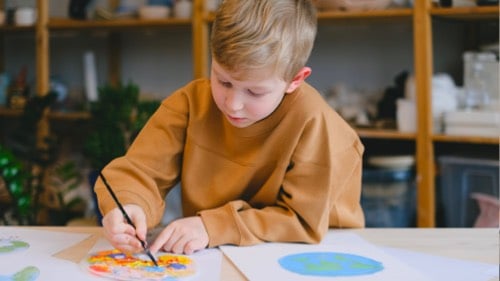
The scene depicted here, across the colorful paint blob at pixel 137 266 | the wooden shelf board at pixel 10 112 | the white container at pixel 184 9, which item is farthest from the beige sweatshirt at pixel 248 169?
the wooden shelf board at pixel 10 112

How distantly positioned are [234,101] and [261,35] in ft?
0.35

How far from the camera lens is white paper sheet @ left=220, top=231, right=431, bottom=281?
85 cm

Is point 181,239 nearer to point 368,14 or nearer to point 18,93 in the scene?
point 368,14

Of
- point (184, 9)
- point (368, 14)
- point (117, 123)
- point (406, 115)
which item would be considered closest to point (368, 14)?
point (368, 14)

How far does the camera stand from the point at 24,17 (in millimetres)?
3055

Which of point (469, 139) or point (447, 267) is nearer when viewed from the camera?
point (447, 267)

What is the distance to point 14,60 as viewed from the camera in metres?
3.54

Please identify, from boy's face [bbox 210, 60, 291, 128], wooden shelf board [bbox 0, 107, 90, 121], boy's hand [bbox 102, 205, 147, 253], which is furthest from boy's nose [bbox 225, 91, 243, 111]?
wooden shelf board [bbox 0, 107, 90, 121]

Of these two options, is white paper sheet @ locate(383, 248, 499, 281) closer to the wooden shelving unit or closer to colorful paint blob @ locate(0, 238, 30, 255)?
→ colorful paint blob @ locate(0, 238, 30, 255)

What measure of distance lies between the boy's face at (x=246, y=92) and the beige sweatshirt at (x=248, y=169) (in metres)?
0.09

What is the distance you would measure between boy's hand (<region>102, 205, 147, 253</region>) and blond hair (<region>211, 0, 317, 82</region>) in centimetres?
27

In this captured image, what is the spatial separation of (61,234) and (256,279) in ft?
1.27

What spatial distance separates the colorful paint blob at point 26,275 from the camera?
83cm

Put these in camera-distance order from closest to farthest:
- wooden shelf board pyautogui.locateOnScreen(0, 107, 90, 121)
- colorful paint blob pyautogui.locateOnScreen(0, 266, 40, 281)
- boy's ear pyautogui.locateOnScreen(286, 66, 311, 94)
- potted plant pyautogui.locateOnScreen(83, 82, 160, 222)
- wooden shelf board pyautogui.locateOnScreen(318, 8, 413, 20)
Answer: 1. colorful paint blob pyautogui.locateOnScreen(0, 266, 40, 281)
2. boy's ear pyautogui.locateOnScreen(286, 66, 311, 94)
3. wooden shelf board pyautogui.locateOnScreen(318, 8, 413, 20)
4. potted plant pyautogui.locateOnScreen(83, 82, 160, 222)
5. wooden shelf board pyautogui.locateOnScreen(0, 107, 90, 121)
